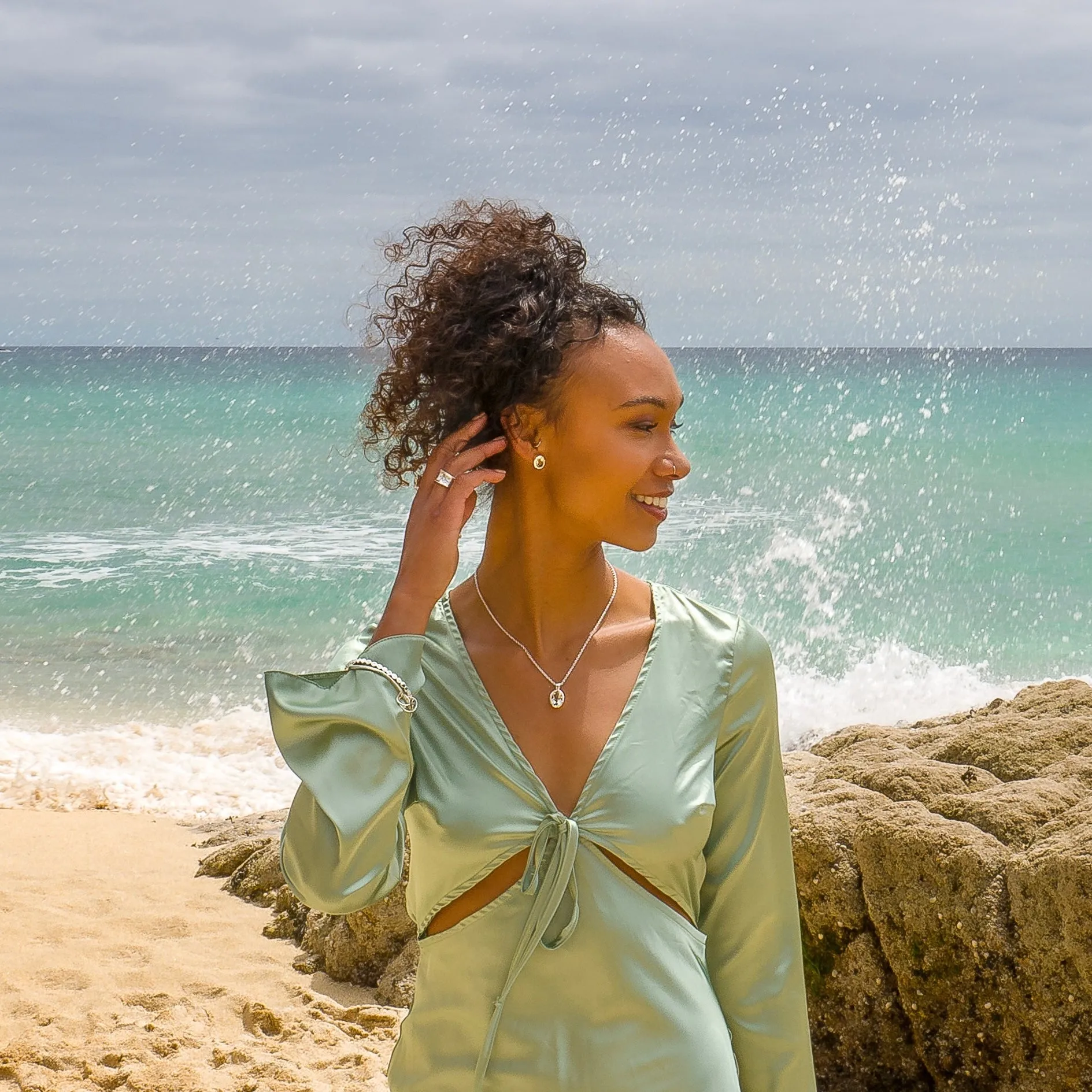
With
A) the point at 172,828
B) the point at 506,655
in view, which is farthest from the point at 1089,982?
the point at 172,828

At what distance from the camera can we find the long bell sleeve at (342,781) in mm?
1725

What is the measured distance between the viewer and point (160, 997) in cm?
430

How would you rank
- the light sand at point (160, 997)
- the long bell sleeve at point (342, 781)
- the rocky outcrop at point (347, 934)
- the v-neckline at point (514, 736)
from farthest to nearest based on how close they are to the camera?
the rocky outcrop at point (347, 934) → the light sand at point (160, 997) → the v-neckline at point (514, 736) → the long bell sleeve at point (342, 781)

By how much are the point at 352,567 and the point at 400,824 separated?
15136 mm

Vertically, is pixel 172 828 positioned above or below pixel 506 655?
below

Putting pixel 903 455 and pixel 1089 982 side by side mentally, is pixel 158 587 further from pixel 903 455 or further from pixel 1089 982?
pixel 903 455

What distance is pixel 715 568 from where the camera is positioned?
16438 millimetres

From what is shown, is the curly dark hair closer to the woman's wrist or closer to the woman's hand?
the woman's hand

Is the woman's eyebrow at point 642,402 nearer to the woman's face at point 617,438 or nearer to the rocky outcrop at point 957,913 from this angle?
the woman's face at point 617,438

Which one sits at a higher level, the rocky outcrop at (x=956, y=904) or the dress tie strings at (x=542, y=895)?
the dress tie strings at (x=542, y=895)

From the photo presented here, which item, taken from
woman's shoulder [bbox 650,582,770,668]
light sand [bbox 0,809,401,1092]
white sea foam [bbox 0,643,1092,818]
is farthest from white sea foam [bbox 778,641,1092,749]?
woman's shoulder [bbox 650,582,770,668]

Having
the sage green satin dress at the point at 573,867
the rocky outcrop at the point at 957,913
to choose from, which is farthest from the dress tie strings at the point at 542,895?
the rocky outcrop at the point at 957,913

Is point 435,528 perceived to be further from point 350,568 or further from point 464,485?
point 350,568

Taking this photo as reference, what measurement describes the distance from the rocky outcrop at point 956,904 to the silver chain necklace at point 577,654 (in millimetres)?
1423
